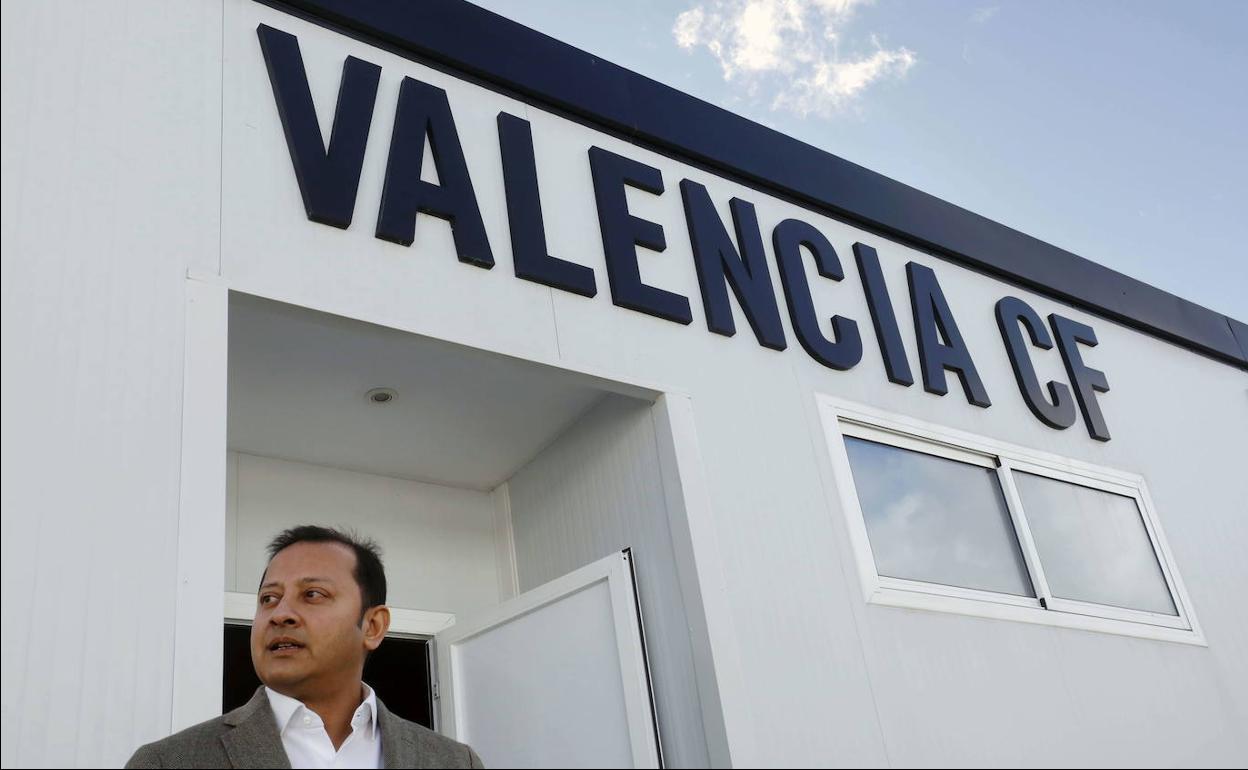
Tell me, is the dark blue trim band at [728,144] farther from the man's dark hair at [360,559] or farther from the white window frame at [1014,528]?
the man's dark hair at [360,559]

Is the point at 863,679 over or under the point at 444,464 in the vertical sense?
under

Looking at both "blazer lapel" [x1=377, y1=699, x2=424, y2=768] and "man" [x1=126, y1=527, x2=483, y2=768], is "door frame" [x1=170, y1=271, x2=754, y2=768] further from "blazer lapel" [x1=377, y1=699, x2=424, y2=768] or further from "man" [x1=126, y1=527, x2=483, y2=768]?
"blazer lapel" [x1=377, y1=699, x2=424, y2=768]

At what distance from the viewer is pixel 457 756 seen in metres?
2.92

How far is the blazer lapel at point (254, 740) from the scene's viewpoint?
2.58 meters

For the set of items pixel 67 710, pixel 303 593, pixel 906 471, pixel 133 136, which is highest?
pixel 133 136

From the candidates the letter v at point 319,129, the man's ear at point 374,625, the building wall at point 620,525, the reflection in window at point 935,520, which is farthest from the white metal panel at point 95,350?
the reflection in window at point 935,520

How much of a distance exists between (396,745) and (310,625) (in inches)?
14.0

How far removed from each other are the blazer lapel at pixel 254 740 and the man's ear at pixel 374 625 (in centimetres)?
37

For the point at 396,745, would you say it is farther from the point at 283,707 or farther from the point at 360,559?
the point at 360,559

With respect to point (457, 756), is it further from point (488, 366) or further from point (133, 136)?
point (133, 136)

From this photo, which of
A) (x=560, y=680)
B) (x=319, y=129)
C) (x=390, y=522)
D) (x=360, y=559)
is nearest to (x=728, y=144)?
(x=319, y=129)

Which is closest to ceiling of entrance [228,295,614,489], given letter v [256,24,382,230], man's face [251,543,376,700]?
letter v [256,24,382,230]

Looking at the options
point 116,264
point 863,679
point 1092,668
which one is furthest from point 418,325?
point 1092,668

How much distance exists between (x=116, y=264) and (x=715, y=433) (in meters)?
2.23
